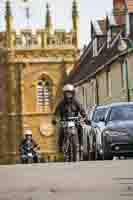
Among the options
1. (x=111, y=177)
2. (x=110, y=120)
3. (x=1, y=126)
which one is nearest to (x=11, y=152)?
(x=1, y=126)

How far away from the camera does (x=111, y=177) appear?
1287cm

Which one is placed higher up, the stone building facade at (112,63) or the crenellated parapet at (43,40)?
the crenellated parapet at (43,40)

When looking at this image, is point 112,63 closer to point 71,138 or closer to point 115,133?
point 115,133

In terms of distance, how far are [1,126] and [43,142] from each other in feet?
15.8

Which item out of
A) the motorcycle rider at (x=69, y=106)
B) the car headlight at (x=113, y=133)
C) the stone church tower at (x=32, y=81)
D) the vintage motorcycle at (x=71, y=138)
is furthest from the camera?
the stone church tower at (x=32, y=81)

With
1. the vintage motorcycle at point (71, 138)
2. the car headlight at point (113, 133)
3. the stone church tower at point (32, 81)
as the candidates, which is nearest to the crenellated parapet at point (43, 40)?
the stone church tower at point (32, 81)

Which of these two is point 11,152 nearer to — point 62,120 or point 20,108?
point 20,108

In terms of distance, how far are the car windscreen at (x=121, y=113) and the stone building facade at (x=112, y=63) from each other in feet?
50.2

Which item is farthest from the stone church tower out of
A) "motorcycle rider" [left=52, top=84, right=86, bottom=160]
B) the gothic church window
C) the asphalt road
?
the asphalt road

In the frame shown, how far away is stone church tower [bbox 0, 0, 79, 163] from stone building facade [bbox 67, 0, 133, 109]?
98.3ft

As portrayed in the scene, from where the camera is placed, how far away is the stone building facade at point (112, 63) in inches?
1784

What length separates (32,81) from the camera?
9631cm

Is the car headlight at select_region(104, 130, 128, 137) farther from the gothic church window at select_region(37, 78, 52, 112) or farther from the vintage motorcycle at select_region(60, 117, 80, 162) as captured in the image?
the gothic church window at select_region(37, 78, 52, 112)

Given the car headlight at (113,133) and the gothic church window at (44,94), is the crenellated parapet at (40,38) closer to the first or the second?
the gothic church window at (44,94)
